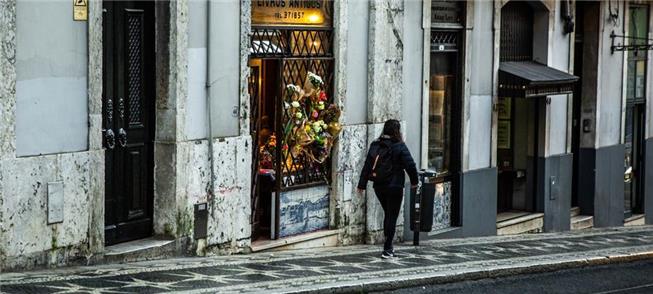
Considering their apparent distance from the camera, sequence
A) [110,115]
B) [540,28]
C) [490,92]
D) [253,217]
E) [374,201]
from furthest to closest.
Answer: [540,28]
[490,92]
[374,201]
[253,217]
[110,115]

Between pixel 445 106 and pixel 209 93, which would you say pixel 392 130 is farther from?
pixel 445 106

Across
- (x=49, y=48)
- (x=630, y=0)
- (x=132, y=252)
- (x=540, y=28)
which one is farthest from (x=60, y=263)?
(x=630, y=0)

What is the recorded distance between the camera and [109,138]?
13602 mm

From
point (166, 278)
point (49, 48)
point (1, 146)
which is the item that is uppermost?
point (49, 48)

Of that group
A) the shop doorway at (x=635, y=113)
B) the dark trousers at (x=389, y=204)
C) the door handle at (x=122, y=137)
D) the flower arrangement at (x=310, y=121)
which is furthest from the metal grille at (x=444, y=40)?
the shop doorway at (x=635, y=113)

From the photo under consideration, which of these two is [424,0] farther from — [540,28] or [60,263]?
[60,263]

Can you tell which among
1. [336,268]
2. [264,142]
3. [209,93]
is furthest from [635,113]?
[209,93]

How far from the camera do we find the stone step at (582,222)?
23234 mm

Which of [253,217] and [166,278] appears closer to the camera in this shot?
[166,278]

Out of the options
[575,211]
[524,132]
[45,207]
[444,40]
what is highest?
[444,40]

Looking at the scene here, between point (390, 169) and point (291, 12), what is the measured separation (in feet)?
7.93

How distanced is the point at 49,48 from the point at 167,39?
1.76 m

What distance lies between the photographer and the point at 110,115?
44.8 feet

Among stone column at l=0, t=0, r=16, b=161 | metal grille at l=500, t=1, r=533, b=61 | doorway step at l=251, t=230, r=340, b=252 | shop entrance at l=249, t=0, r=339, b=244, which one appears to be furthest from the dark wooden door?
metal grille at l=500, t=1, r=533, b=61
